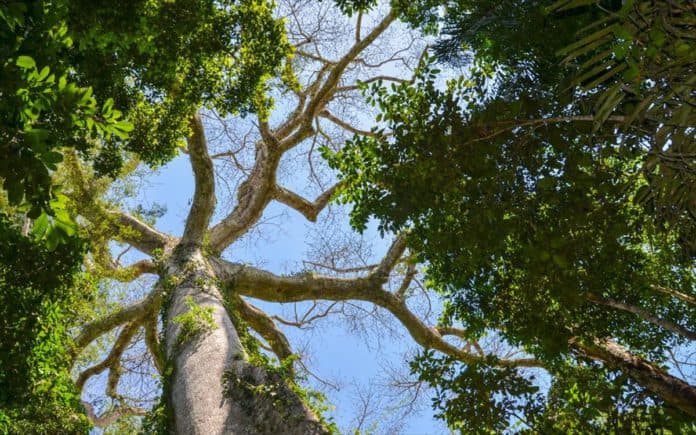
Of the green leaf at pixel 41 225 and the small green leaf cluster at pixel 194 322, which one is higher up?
the small green leaf cluster at pixel 194 322

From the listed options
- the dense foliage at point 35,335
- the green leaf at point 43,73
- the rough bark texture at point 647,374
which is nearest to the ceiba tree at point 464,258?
the rough bark texture at point 647,374

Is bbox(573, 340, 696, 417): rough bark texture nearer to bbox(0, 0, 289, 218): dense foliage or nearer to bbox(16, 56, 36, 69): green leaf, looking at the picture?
bbox(0, 0, 289, 218): dense foliage

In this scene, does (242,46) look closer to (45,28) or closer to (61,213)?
(45,28)

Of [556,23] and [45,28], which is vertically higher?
[556,23]

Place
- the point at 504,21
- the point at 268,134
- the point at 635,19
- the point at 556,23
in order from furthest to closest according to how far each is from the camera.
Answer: the point at 268,134, the point at 556,23, the point at 504,21, the point at 635,19

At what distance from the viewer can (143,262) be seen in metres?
8.95

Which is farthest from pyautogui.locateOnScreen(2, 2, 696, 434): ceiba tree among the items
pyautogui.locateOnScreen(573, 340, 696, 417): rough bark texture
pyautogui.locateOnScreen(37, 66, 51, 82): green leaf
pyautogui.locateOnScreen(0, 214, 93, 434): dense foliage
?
pyautogui.locateOnScreen(37, 66, 51, 82): green leaf

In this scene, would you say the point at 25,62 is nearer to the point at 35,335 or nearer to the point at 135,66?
the point at 35,335

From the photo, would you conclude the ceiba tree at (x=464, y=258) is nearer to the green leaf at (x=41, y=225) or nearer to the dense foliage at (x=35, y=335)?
the dense foliage at (x=35, y=335)

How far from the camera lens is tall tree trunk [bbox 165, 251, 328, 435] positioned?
3426mm

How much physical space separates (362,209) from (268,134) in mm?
4251

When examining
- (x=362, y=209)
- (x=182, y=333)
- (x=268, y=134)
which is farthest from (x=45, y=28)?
(x=268, y=134)

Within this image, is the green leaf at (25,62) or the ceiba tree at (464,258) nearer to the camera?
the green leaf at (25,62)

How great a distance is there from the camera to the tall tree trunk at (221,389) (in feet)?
11.2
